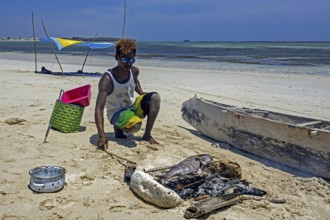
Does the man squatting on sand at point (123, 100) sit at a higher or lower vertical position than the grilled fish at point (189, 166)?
higher

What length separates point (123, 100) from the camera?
496 cm

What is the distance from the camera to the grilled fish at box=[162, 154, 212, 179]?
3.68 metres

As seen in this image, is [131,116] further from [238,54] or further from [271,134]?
[238,54]

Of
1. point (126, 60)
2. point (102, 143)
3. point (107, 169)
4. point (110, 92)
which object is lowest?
point (107, 169)

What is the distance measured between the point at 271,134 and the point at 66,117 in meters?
2.87

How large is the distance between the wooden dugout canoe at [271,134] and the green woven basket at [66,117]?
1.85 metres

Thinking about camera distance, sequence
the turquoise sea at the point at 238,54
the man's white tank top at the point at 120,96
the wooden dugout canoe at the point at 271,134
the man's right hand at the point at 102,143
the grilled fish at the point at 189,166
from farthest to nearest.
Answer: the turquoise sea at the point at 238,54
the man's white tank top at the point at 120,96
the man's right hand at the point at 102,143
the wooden dugout canoe at the point at 271,134
the grilled fish at the point at 189,166

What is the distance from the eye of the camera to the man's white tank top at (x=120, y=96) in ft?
15.9

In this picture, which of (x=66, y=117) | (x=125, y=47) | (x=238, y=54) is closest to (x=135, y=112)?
(x=125, y=47)

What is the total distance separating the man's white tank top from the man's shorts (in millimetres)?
71

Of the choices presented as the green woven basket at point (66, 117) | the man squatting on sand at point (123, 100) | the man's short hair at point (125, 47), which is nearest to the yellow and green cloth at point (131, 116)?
the man squatting on sand at point (123, 100)

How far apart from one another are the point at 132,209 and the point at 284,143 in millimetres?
2083

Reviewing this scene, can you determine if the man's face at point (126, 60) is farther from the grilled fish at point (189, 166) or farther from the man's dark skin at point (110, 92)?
the grilled fish at point (189, 166)

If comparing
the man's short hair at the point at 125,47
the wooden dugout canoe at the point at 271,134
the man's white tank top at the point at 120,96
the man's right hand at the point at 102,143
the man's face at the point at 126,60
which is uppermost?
the man's short hair at the point at 125,47
